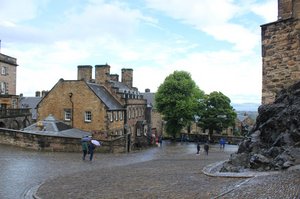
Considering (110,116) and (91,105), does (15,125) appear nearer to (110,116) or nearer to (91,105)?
(91,105)

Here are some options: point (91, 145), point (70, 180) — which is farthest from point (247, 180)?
point (91, 145)

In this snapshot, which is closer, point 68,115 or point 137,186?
point 137,186

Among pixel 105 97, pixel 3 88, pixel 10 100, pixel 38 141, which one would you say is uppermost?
pixel 3 88

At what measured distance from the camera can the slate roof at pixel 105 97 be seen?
142ft

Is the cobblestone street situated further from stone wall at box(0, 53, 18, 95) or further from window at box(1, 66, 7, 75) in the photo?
stone wall at box(0, 53, 18, 95)

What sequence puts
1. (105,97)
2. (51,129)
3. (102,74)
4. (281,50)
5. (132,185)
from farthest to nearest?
(102,74), (105,97), (51,129), (281,50), (132,185)

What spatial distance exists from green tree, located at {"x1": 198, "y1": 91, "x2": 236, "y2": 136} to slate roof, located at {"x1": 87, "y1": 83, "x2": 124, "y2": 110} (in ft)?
60.1

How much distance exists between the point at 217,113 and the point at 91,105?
2541cm

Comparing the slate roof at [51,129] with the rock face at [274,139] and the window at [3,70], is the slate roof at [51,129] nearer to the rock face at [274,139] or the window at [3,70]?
the window at [3,70]

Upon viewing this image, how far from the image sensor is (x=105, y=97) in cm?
4531

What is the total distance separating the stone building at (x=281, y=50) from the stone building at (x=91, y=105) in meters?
24.6

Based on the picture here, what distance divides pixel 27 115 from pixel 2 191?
3862cm

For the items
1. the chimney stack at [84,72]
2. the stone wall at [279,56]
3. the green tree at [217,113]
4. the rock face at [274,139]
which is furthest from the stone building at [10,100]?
the rock face at [274,139]

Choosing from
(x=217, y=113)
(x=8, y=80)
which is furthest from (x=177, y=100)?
(x=8, y=80)
